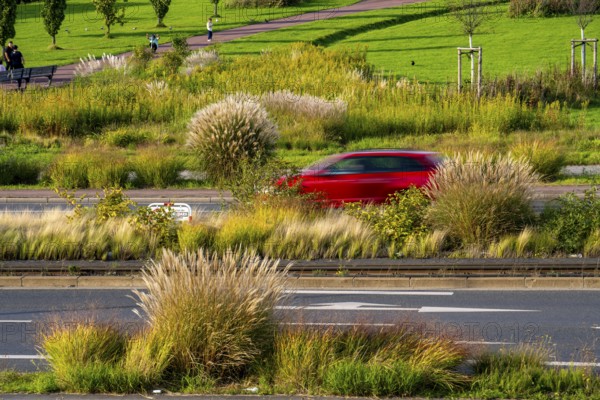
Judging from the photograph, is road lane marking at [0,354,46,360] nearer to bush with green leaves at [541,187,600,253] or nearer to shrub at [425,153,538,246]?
shrub at [425,153,538,246]

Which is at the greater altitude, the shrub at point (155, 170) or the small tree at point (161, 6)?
the small tree at point (161, 6)

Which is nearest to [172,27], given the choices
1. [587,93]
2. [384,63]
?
[384,63]

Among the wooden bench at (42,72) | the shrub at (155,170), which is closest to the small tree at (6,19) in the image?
the wooden bench at (42,72)

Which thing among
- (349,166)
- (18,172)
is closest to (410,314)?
(349,166)

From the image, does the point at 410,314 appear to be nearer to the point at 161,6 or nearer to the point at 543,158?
the point at 543,158

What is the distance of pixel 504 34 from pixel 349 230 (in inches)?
1640

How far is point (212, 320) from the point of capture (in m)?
10.1

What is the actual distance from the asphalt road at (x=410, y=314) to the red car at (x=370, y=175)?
604cm

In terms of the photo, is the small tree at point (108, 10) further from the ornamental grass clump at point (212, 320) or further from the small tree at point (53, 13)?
the ornamental grass clump at point (212, 320)

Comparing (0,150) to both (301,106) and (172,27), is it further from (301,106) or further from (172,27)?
(172,27)

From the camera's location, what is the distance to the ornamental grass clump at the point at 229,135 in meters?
26.8

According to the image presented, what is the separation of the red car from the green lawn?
115ft

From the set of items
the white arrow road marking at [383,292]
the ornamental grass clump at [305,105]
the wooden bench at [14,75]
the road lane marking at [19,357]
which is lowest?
the white arrow road marking at [383,292]

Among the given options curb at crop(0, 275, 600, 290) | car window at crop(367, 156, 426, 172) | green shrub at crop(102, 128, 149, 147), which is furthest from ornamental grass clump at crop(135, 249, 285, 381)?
green shrub at crop(102, 128, 149, 147)
